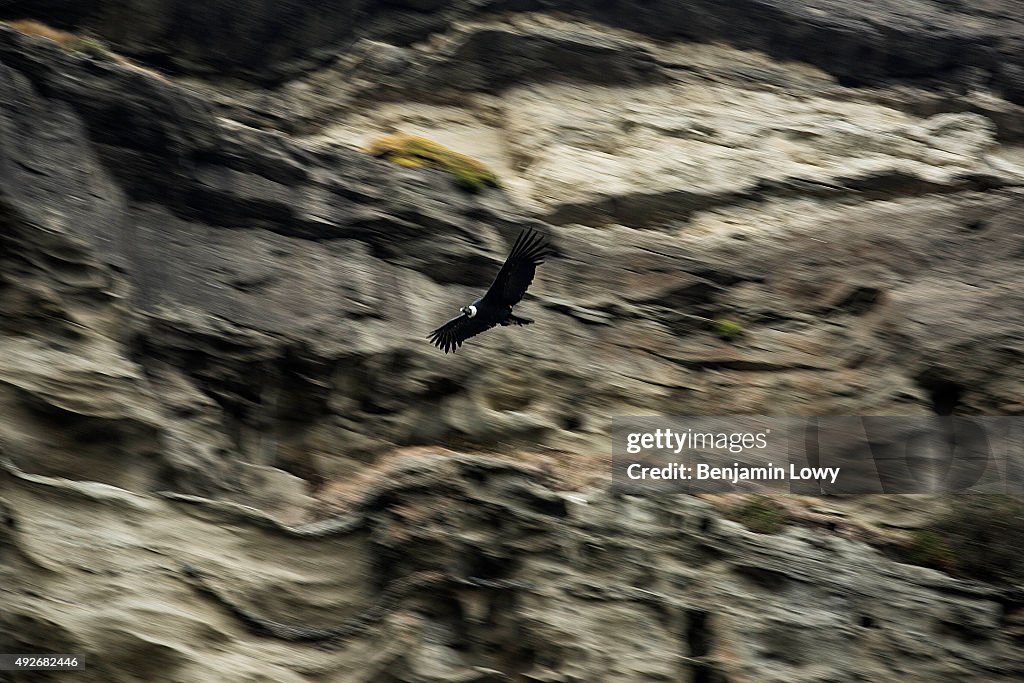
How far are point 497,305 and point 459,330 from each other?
2.70 ft

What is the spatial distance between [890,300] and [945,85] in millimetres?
10035

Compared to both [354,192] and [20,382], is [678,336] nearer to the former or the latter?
[354,192]

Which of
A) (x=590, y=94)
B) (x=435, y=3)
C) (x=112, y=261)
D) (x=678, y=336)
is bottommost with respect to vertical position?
(x=678, y=336)

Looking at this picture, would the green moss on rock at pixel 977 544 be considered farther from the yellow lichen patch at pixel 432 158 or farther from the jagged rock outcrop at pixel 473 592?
the yellow lichen patch at pixel 432 158

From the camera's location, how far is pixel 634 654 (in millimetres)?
12508

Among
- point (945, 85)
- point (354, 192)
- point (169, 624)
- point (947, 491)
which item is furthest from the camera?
point (945, 85)

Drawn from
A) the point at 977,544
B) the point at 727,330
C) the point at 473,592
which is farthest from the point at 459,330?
the point at 977,544

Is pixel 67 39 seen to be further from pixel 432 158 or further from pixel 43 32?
pixel 432 158

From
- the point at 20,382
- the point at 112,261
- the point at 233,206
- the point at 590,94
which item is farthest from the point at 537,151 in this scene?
the point at 20,382

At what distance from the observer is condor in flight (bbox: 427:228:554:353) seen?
14.5m

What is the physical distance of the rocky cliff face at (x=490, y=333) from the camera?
41.0ft

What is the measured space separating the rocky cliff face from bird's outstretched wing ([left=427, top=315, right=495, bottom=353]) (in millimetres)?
1276

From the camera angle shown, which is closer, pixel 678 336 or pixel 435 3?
pixel 678 336

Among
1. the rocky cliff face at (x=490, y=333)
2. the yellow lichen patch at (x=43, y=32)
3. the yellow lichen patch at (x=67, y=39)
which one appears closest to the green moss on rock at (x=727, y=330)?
the rocky cliff face at (x=490, y=333)
